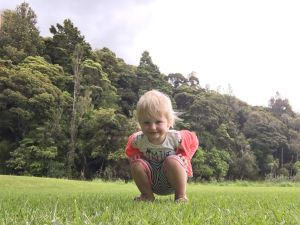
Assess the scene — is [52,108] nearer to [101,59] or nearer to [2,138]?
[2,138]

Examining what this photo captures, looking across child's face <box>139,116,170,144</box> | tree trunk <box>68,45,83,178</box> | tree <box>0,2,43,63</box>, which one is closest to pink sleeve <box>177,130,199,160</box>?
child's face <box>139,116,170,144</box>

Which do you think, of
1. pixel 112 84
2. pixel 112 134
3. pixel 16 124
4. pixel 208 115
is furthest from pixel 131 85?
pixel 16 124

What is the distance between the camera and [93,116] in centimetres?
2884

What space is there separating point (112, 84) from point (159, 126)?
109ft

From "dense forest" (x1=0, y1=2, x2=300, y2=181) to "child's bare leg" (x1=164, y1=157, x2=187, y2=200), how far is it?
17281 millimetres

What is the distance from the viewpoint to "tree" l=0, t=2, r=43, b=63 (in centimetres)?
3047

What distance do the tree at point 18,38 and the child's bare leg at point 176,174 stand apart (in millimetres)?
29534

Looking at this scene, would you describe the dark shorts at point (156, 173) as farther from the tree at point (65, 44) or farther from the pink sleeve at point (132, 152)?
the tree at point (65, 44)

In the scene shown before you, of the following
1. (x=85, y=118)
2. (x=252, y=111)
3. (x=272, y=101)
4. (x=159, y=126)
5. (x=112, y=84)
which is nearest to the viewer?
(x=159, y=126)

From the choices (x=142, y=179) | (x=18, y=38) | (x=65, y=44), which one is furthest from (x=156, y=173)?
(x=65, y=44)

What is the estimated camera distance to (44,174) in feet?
81.9

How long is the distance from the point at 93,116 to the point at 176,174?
26.2m

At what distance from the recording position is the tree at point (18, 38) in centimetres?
3047

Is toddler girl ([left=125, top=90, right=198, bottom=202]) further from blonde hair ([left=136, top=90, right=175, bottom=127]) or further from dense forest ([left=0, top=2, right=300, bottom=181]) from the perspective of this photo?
dense forest ([left=0, top=2, right=300, bottom=181])
